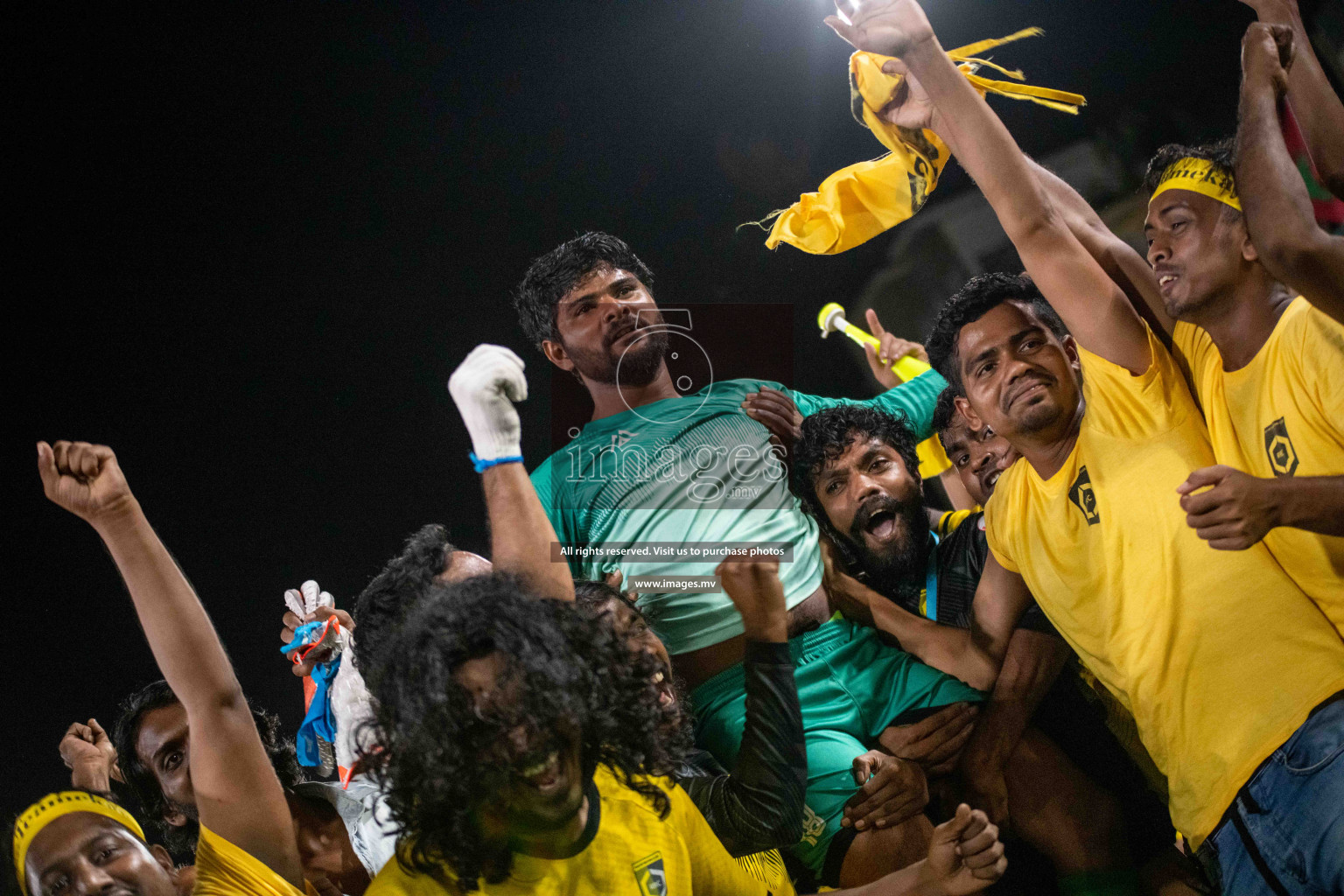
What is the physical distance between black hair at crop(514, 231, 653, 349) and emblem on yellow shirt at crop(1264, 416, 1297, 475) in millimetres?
1510

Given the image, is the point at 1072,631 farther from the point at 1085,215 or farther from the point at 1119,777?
the point at 1085,215

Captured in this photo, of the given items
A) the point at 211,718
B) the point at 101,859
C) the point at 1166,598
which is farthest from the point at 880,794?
the point at 101,859

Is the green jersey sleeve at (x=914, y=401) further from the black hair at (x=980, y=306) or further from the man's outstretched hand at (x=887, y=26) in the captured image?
the man's outstretched hand at (x=887, y=26)

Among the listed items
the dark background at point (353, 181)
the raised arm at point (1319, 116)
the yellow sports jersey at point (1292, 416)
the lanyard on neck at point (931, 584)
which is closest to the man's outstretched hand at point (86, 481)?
the dark background at point (353, 181)

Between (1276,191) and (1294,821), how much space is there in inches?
52.7

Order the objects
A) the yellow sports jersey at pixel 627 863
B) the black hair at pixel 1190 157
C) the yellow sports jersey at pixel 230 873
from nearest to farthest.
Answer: the yellow sports jersey at pixel 627 863 → the yellow sports jersey at pixel 230 873 → the black hair at pixel 1190 157

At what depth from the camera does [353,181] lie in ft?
8.11

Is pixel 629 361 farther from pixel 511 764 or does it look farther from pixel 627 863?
pixel 627 863

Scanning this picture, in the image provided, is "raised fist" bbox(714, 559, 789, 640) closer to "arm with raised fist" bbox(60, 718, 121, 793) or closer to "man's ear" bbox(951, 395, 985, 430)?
"man's ear" bbox(951, 395, 985, 430)

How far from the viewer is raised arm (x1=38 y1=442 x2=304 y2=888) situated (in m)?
1.84

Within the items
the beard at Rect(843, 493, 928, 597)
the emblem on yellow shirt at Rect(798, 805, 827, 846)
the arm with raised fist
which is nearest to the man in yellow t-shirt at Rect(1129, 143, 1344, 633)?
the beard at Rect(843, 493, 928, 597)

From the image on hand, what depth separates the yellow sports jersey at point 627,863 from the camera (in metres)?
1.67

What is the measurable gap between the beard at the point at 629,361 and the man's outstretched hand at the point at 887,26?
875 mm

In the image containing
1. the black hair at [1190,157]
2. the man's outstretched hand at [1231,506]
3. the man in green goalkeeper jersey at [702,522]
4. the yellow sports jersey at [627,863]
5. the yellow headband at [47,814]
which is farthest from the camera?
the man in green goalkeeper jersey at [702,522]
